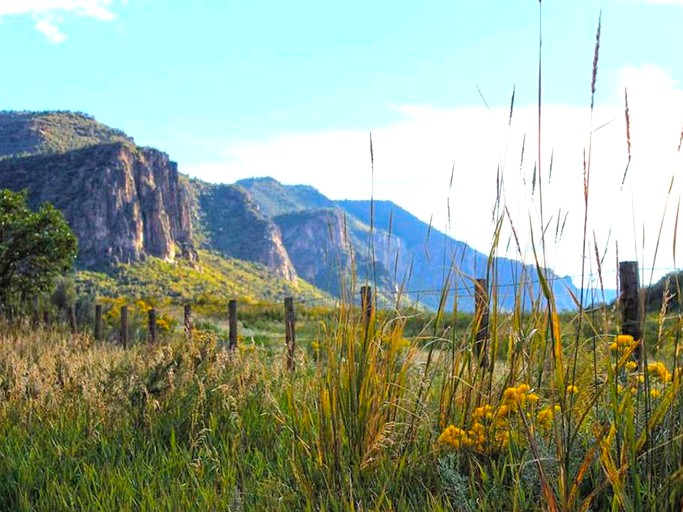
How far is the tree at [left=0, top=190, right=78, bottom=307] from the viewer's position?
17.4m

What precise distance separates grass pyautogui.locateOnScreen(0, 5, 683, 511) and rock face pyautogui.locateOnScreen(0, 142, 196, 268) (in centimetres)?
10781

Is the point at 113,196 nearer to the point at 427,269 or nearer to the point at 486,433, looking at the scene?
the point at 427,269

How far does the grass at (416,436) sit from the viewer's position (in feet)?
6.35

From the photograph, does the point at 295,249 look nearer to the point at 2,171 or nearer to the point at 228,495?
the point at 2,171

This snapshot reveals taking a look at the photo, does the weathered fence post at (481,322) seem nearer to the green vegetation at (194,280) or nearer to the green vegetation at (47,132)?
the green vegetation at (194,280)

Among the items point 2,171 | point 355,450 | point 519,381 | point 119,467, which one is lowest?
point 119,467

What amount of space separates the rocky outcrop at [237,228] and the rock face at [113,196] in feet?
32.8

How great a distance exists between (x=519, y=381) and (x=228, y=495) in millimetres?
1354

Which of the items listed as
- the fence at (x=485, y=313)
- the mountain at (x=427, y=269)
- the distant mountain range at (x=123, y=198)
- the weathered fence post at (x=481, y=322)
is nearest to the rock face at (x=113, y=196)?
the distant mountain range at (x=123, y=198)

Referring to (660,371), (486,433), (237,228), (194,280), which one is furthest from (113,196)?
(660,371)

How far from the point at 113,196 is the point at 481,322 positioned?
127225 millimetres

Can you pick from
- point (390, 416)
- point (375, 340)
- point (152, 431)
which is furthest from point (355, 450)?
point (152, 431)

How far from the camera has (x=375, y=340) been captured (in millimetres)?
2959

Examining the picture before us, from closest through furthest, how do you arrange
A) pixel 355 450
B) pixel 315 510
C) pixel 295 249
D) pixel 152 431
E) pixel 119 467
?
1. pixel 315 510
2. pixel 355 450
3. pixel 119 467
4. pixel 152 431
5. pixel 295 249
